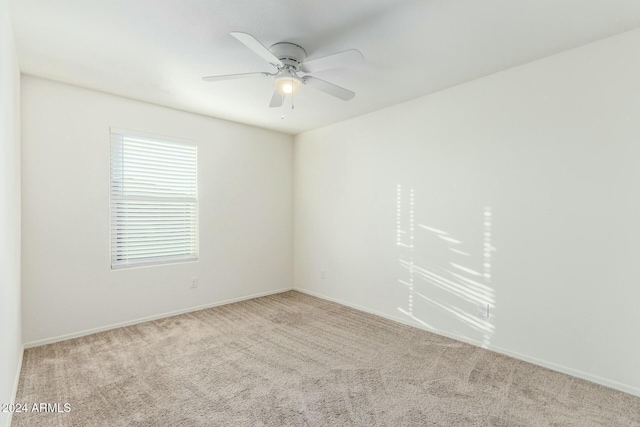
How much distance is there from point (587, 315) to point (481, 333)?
0.84m

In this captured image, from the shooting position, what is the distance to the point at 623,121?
2262 mm

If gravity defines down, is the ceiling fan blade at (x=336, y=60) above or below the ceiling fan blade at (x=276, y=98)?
above

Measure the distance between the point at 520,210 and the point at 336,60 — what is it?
1991 millimetres

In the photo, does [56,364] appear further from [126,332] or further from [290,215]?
[290,215]

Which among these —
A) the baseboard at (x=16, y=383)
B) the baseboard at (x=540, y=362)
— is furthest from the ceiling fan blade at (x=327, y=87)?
the baseboard at (x=16, y=383)

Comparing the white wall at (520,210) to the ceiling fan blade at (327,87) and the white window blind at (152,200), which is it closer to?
the ceiling fan blade at (327,87)

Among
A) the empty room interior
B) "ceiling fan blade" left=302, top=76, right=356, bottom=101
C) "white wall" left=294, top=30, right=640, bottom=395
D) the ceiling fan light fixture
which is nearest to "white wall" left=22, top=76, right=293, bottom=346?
the empty room interior

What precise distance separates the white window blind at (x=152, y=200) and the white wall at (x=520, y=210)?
7.08 ft

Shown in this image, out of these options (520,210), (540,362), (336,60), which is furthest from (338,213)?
(540,362)

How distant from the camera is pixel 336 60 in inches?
82.7

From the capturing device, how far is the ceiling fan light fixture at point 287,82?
7.80 feet

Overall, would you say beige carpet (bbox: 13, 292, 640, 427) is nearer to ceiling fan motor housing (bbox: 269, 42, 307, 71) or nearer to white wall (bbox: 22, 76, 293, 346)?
white wall (bbox: 22, 76, 293, 346)

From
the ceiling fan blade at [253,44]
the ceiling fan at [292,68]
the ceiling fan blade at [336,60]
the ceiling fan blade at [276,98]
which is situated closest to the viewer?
the ceiling fan blade at [253,44]

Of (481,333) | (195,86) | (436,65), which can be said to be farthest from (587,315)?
(195,86)
